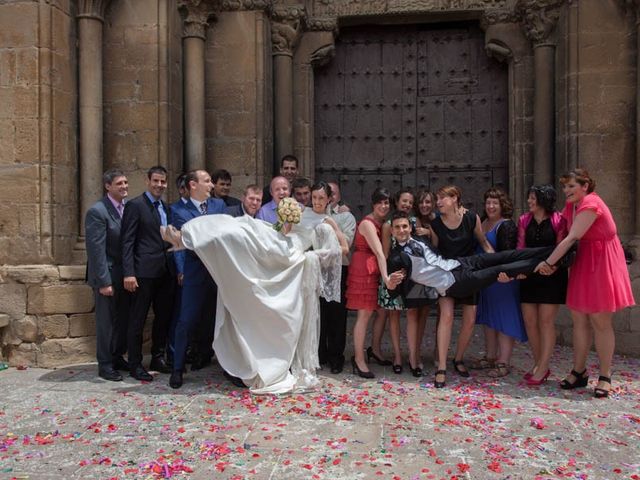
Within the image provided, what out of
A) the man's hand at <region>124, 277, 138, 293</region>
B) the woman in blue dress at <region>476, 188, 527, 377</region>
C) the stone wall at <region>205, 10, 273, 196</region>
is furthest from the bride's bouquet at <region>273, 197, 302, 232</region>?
the stone wall at <region>205, 10, 273, 196</region>

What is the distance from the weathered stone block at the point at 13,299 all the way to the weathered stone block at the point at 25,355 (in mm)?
298

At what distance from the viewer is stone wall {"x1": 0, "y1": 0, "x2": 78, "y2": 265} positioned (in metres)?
5.84

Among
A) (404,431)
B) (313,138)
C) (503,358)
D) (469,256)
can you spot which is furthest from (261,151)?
(404,431)

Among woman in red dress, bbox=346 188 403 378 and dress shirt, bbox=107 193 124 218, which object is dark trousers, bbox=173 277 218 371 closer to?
dress shirt, bbox=107 193 124 218

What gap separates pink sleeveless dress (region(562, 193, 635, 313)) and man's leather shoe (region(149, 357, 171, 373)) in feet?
11.1

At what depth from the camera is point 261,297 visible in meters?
4.76

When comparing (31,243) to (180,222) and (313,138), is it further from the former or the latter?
(313,138)

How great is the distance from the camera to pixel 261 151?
7234mm

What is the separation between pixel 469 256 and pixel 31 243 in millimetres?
4008

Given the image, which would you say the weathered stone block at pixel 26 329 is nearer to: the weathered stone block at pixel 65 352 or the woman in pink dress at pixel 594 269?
the weathered stone block at pixel 65 352

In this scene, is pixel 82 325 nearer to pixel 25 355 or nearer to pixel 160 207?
pixel 25 355

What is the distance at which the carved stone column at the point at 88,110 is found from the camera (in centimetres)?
626

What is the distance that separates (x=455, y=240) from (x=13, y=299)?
160 inches

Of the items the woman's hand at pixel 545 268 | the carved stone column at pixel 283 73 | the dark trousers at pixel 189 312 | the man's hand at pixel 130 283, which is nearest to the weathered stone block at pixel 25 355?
the man's hand at pixel 130 283
